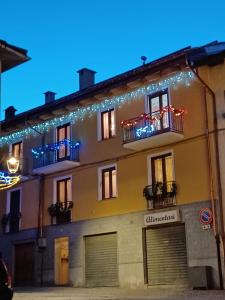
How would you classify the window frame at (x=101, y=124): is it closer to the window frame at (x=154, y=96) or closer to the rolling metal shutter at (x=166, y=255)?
the window frame at (x=154, y=96)

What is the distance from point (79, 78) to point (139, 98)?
22.6ft

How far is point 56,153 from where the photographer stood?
2669cm

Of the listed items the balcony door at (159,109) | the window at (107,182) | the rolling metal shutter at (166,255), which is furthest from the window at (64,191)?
the balcony door at (159,109)

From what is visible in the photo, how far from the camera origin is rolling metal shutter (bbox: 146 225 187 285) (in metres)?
21.6

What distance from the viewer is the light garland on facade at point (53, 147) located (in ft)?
86.2

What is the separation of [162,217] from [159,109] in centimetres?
455

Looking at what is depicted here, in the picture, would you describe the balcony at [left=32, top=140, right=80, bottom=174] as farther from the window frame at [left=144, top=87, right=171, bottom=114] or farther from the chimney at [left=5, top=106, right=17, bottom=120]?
the chimney at [left=5, top=106, right=17, bottom=120]

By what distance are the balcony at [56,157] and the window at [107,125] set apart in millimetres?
1440

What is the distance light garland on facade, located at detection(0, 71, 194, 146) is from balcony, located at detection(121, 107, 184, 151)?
134cm

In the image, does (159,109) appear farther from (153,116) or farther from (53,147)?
(53,147)

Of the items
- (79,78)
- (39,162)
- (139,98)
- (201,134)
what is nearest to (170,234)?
(201,134)

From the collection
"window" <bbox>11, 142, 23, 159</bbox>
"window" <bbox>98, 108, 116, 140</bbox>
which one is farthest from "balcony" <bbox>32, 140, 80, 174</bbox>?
"window" <bbox>11, 142, 23, 159</bbox>

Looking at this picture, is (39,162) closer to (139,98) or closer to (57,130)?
(57,130)

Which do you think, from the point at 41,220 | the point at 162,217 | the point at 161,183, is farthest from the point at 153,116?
the point at 41,220
